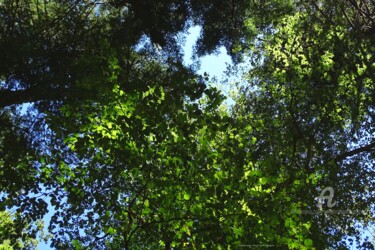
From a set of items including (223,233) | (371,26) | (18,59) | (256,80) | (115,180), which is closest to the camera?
(223,233)

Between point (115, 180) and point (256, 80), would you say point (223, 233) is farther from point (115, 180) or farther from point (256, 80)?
point (256, 80)

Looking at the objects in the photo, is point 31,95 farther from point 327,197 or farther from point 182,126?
point 327,197

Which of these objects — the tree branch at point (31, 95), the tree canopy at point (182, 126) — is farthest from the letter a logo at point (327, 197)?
the tree branch at point (31, 95)

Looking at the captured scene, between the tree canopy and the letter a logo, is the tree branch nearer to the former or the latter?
the tree canopy

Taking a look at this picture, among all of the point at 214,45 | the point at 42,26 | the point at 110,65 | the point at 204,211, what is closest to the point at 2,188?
the point at 110,65

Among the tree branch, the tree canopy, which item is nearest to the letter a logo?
the tree canopy

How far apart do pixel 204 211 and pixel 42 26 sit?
10269 millimetres

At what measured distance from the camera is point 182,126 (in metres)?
7.46

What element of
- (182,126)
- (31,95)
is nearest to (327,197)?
(182,126)

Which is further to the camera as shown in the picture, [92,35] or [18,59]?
[92,35]

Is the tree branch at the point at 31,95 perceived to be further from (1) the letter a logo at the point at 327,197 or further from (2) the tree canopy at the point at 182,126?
(1) the letter a logo at the point at 327,197

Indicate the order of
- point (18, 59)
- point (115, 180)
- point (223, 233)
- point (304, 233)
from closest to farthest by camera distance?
point (223, 233)
point (304, 233)
point (115, 180)
point (18, 59)

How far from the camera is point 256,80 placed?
54.2 feet

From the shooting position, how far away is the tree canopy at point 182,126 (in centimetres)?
755
